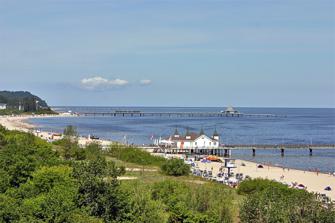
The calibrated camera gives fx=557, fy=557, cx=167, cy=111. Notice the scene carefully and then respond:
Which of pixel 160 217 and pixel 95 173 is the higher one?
pixel 95 173

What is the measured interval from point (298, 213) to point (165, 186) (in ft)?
33.2

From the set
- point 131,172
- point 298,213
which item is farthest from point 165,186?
point 131,172

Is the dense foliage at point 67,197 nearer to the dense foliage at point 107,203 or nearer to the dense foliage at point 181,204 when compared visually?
the dense foliage at point 107,203

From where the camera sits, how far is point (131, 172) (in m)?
48.7

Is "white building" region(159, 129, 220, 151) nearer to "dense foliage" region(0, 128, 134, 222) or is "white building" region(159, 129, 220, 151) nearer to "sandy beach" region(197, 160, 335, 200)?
"sandy beach" region(197, 160, 335, 200)

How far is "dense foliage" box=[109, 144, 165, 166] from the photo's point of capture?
199ft

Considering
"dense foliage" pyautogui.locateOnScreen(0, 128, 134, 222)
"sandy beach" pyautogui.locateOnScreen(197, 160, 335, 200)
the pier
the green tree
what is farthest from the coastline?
the green tree

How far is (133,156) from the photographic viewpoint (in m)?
62.8

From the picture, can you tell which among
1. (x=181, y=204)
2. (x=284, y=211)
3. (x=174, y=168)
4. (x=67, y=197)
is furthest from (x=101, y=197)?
(x=174, y=168)

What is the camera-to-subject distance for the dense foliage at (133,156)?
6051 centimetres

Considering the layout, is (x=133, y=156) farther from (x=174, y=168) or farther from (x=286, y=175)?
(x=286, y=175)

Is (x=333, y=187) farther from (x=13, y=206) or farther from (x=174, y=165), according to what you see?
(x=13, y=206)

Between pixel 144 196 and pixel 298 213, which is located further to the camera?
pixel 144 196

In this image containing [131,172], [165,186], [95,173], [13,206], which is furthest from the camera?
[131,172]
